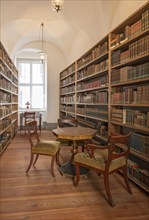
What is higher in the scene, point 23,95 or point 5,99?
point 23,95

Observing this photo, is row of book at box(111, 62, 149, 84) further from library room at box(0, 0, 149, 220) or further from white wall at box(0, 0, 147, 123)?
white wall at box(0, 0, 147, 123)

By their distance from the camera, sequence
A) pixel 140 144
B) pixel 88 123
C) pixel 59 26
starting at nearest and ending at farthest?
pixel 140 144
pixel 88 123
pixel 59 26

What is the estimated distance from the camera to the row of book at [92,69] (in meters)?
4.10

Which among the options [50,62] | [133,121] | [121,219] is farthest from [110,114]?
[50,62]

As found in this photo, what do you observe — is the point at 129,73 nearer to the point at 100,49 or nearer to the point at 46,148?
the point at 100,49

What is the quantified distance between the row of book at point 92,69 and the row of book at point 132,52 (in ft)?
1.43

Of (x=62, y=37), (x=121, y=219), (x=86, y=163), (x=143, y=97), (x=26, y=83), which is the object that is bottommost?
(x=121, y=219)

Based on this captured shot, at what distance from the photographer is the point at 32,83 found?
9.39 m

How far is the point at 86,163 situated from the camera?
2.70 meters

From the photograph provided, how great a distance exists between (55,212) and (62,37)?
270 inches

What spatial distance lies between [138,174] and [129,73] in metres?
1.50

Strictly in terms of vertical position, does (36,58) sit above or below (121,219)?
above

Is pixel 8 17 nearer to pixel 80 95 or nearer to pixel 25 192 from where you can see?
pixel 80 95

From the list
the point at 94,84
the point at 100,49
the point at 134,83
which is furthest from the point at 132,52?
the point at 94,84
